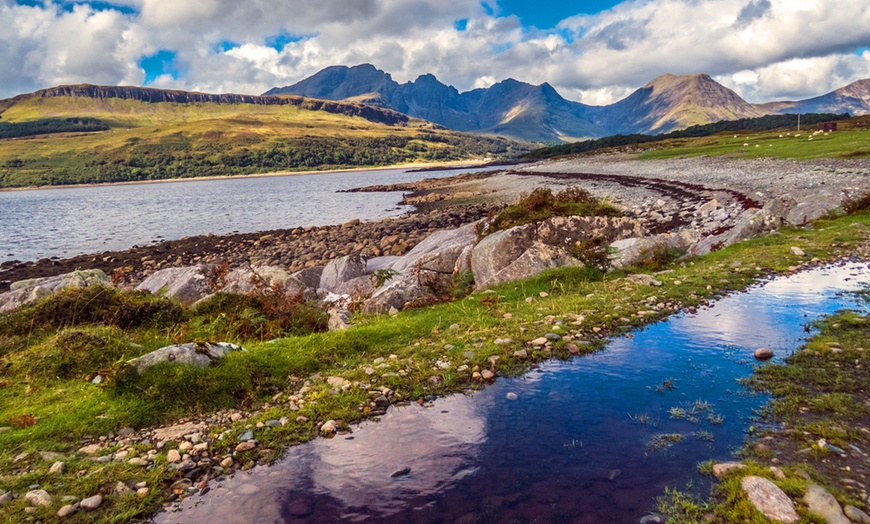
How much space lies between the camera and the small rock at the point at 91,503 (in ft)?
17.1

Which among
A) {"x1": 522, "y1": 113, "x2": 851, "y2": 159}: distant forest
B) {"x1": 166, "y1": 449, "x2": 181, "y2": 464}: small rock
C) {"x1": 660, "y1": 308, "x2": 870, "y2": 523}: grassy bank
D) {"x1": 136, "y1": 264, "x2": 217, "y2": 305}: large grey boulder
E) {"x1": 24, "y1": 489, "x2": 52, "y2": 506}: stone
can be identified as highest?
{"x1": 522, "y1": 113, "x2": 851, "y2": 159}: distant forest

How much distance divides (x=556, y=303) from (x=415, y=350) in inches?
167

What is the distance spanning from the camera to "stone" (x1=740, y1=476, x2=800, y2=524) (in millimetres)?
4434

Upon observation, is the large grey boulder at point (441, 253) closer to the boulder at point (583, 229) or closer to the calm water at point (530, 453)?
the boulder at point (583, 229)

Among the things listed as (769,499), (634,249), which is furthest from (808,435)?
(634,249)

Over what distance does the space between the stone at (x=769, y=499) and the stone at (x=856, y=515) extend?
0.43 meters

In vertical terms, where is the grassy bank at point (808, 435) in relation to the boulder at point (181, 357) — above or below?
below

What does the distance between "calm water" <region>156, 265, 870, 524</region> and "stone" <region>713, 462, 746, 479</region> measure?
0.19 metres

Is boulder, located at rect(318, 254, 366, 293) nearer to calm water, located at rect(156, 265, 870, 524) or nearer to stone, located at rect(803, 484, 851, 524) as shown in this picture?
calm water, located at rect(156, 265, 870, 524)

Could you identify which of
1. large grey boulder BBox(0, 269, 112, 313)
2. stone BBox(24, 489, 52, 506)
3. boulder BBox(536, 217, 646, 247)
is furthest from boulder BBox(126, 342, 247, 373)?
boulder BBox(536, 217, 646, 247)

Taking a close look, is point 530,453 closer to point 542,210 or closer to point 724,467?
point 724,467

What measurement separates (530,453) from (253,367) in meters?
5.17

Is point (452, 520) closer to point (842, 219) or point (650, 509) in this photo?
point (650, 509)

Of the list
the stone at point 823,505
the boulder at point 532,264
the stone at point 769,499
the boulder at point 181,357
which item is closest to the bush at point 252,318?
the boulder at point 181,357
